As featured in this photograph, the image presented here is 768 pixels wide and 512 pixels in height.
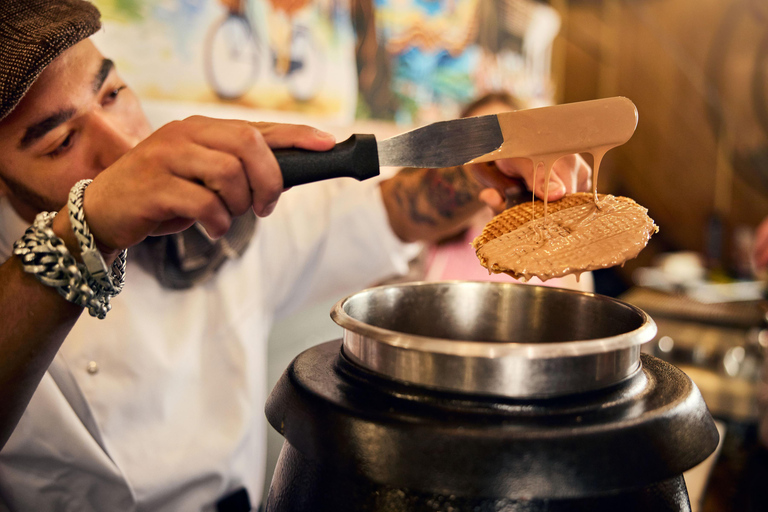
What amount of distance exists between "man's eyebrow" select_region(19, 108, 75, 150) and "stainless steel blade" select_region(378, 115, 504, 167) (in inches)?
29.6

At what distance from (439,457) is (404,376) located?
0.14 metres

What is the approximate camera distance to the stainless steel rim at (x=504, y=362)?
72 centimetres

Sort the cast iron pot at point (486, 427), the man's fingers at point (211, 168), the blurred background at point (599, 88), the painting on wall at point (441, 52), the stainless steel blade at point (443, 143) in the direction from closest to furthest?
the cast iron pot at point (486, 427)
the man's fingers at point (211, 168)
the stainless steel blade at point (443, 143)
the blurred background at point (599, 88)
the painting on wall at point (441, 52)

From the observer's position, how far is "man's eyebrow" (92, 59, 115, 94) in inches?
48.2

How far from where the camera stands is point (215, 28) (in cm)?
221

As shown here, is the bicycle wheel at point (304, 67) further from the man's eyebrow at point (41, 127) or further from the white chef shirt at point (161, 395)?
the man's eyebrow at point (41, 127)

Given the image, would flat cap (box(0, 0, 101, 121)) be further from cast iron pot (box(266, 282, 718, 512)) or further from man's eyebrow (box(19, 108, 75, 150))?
cast iron pot (box(266, 282, 718, 512))

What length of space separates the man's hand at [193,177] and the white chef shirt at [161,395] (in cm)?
77

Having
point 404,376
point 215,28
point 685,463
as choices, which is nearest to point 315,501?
point 404,376

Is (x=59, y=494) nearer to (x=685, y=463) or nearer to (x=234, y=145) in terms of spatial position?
(x=234, y=145)

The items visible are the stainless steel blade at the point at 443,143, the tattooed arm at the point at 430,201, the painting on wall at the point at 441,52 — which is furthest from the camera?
the painting on wall at the point at 441,52

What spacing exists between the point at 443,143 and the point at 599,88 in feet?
19.1

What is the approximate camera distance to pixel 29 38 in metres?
1.04

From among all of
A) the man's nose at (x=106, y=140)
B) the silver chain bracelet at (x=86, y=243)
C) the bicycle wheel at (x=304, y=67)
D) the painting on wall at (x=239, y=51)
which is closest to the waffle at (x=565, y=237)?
the silver chain bracelet at (x=86, y=243)
